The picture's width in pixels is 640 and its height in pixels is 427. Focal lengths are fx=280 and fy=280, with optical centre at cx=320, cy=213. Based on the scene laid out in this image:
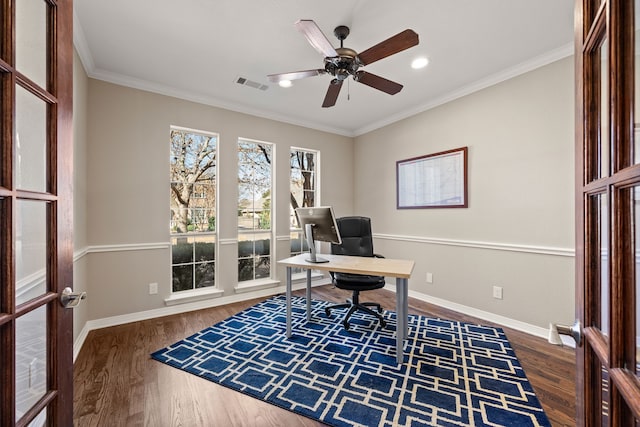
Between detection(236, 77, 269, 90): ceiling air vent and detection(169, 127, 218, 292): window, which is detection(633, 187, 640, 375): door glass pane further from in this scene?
detection(169, 127, 218, 292): window

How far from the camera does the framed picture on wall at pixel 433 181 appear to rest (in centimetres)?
336

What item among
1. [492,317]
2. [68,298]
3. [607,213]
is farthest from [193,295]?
[607,213]

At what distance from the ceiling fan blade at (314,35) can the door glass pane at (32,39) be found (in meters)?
1.19

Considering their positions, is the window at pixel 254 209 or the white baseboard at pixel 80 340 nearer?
the white baseboard at pixel 80 340

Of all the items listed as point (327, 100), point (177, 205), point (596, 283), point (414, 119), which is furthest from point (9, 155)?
point (414, 119)

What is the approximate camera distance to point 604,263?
0.63 m

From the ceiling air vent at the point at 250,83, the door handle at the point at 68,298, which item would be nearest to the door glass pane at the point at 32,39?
the door handle at the point at 68,298

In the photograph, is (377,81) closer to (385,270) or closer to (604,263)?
(385,270)

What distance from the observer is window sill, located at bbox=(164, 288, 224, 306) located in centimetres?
332

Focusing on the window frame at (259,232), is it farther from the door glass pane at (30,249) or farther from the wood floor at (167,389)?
the door glass pane at (30,249)

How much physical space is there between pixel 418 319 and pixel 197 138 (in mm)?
3457

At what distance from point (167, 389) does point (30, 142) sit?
179 centimetres

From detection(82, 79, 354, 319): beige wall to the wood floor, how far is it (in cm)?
51

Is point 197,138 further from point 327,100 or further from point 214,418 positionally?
point 214,418
